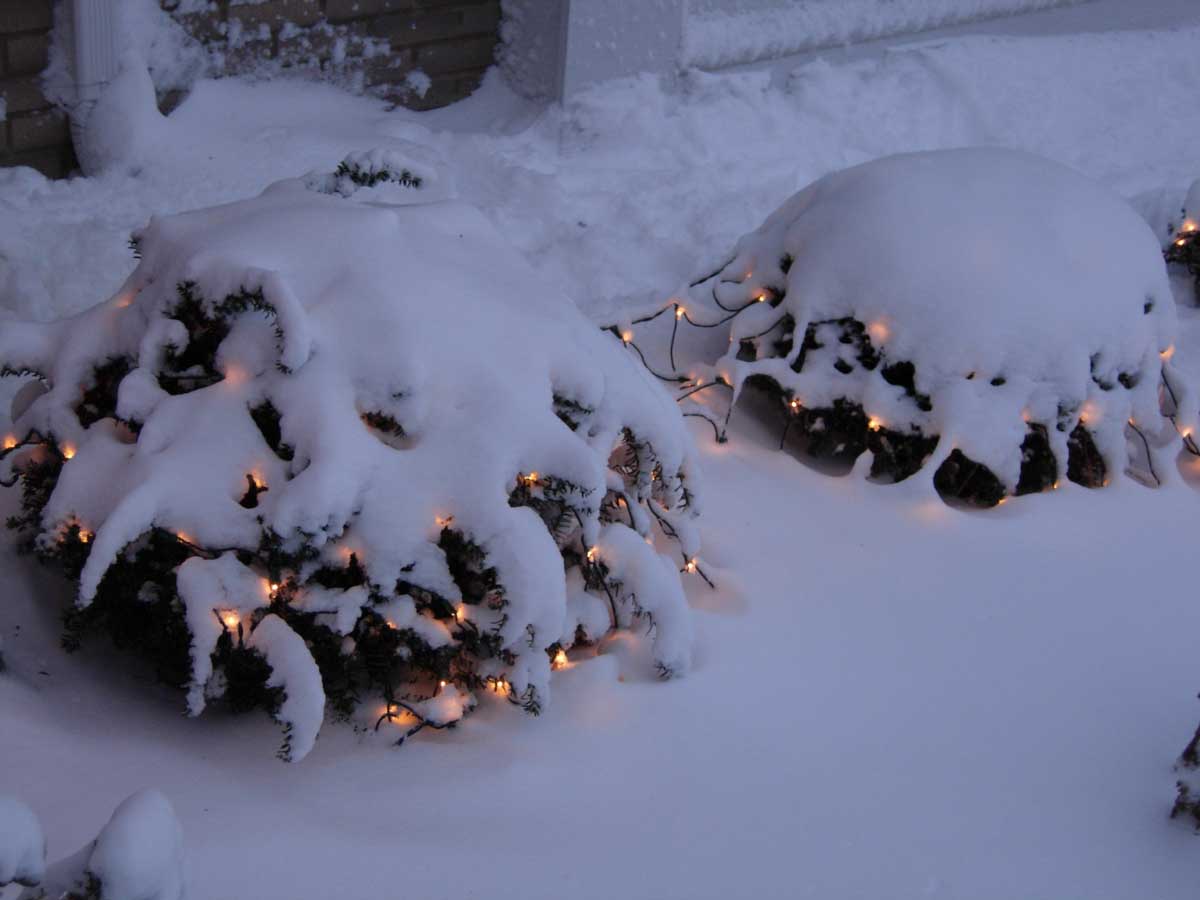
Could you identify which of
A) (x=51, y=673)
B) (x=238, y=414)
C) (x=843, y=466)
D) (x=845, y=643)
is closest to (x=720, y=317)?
(x=843, y=466)

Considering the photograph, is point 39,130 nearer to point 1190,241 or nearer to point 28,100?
point 28,100

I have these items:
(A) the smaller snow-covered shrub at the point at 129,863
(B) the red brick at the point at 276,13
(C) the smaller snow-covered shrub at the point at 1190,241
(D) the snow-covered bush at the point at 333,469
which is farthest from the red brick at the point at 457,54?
(A) the smaller snow-covered shrub at the point at 129,863

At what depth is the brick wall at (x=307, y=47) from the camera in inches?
176

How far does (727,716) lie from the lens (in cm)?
298

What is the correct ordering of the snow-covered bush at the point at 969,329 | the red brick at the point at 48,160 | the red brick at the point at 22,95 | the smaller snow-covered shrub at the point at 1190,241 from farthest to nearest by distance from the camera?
1. the smaller snow-covered shrub at the point at 1190,241
2. the red brick at the point at 48,160
3. the red brick at the point at 22,95
4. the snow-covered bush at the point at 969,329

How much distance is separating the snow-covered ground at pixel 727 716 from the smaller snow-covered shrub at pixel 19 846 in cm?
79

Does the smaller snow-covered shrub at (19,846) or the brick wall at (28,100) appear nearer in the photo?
the smaller snow-covered shrub at (19,846)

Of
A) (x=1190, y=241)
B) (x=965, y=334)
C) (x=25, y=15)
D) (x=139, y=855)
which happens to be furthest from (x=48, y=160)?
(x=1190, y=241)

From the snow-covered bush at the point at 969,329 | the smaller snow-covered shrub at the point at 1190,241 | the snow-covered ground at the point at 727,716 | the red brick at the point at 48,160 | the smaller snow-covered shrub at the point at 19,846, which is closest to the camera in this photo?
the smaller snow-covered shrub at the point at 19,846

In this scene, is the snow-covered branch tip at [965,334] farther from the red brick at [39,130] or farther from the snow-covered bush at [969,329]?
the red brick at [39,130]

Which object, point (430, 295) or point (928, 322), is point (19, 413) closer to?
point (430, 295)

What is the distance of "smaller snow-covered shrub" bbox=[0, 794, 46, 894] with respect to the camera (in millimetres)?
1470

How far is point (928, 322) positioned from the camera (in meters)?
3.88

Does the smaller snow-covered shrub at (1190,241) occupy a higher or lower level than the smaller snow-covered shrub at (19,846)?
lower
